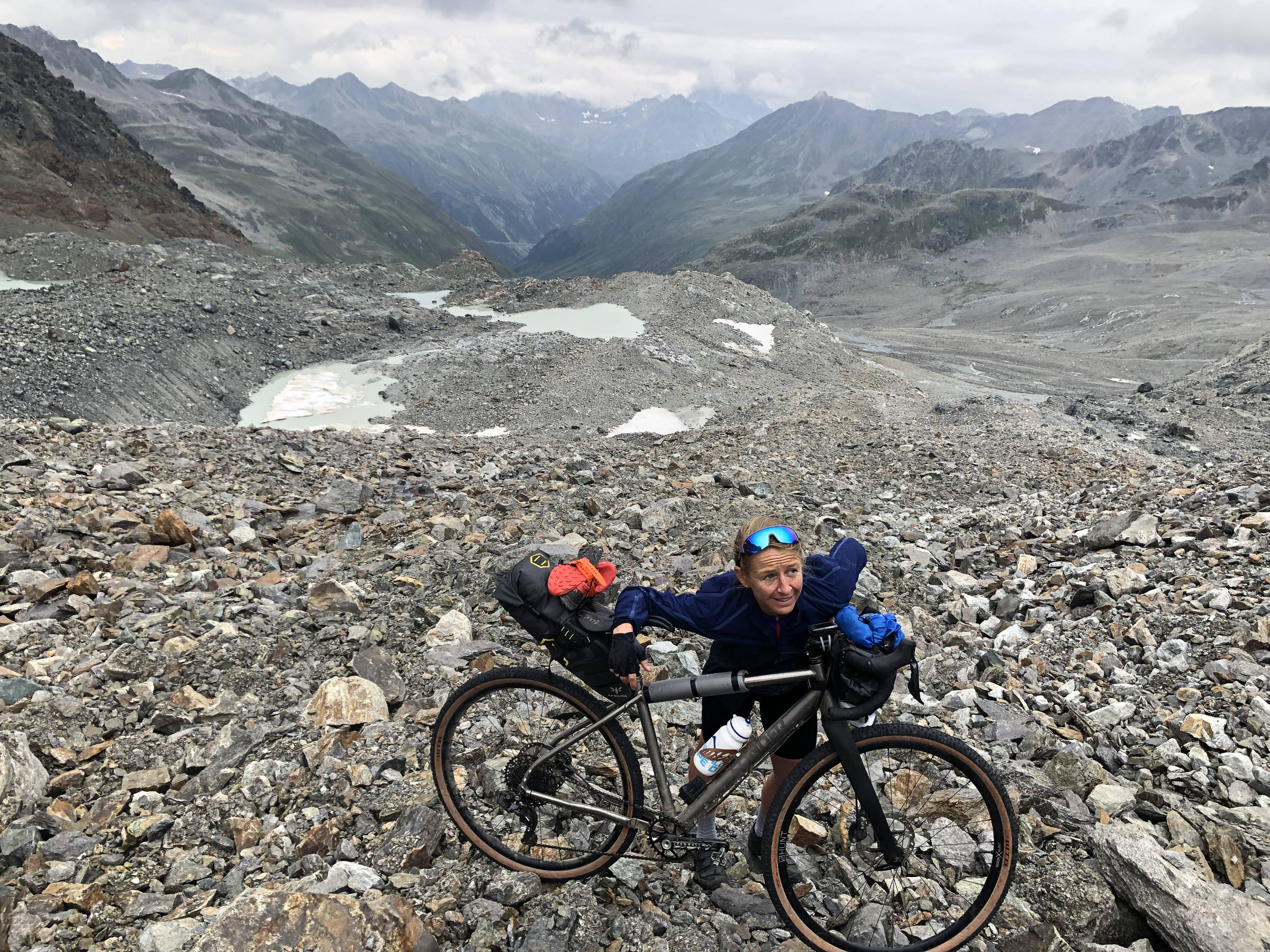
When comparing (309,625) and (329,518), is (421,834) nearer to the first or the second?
(309,625)

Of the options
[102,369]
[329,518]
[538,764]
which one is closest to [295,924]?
[538,764]

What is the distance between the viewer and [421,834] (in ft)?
14.7

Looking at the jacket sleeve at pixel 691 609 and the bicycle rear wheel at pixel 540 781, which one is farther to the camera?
the bicycle rear wheel at pixel 540 781

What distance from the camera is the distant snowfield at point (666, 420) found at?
25.2m

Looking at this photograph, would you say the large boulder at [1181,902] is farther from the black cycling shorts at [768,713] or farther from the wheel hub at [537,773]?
the wheel hub at [537,773]

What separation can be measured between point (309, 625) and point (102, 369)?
79.9ft

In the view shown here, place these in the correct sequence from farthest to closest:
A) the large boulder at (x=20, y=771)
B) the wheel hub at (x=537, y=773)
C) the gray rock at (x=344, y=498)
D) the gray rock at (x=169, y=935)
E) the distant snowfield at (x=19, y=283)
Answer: the distant snowfield at (x=19, y=283) < the gray rock at (x=344, y=498) < the large boulder at (x=20, y=771) < the wheel hub at (x=537, y=773) < the gray rock at (x=169, y=935)

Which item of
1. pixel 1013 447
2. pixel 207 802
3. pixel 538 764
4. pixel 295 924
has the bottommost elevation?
pixel 1013 447

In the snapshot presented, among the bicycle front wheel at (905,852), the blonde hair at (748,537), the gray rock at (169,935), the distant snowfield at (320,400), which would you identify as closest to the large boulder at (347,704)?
the gray rock at (169,935)

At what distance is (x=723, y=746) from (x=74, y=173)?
320 ft

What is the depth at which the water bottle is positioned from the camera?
396 cm

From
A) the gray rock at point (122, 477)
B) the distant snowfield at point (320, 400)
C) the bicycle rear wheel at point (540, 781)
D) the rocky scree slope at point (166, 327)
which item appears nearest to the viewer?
the bicycle rear wheel at point (540, 781)

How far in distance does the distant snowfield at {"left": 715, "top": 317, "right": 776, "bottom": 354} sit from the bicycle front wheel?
35512 mm

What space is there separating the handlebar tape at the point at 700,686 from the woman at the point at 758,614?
0.45ft
